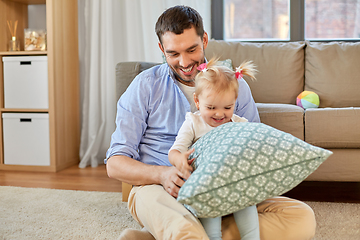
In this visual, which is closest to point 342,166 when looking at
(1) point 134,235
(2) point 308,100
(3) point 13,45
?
(2) point 308,100

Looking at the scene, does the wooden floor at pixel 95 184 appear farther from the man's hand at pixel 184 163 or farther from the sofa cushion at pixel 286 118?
the man's hand at pixel 184 163

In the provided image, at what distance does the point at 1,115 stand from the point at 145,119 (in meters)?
1.78

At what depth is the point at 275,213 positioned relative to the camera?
1085 millimetres

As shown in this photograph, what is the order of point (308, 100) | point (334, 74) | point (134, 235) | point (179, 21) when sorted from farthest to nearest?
1. point (334, 74)
2. point (308, 100)
3. point (179, 21)
4. point (134, 235)

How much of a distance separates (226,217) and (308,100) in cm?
124

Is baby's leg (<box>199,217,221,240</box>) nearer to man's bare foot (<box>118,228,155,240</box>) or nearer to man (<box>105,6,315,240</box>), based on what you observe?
man (<box>105,6,315,240</box>)

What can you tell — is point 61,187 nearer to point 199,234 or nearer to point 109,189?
point 109,189

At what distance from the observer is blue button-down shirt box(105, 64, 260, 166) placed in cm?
125

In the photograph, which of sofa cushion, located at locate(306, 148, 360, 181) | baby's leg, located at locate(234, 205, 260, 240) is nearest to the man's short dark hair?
baby's leg, located at locate(234, 205, 260, 240)

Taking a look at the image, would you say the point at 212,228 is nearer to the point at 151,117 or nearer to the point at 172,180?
the point at 172,180

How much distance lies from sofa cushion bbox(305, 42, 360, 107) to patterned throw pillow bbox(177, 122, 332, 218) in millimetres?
1421

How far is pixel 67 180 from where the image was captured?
90.6 inches

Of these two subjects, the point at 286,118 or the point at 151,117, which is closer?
the point at 151,117

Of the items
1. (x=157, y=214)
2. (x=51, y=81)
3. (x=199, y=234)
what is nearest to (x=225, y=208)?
(x=199, y=234)
